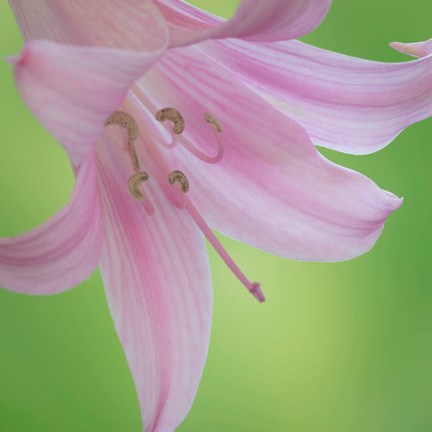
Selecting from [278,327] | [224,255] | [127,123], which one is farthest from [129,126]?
[278,327]

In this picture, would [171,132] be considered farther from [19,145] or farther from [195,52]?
[19,145]

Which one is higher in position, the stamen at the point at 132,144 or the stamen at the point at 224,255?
the stamen at the point at 132,144

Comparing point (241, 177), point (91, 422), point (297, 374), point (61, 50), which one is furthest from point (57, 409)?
point (61, 50)

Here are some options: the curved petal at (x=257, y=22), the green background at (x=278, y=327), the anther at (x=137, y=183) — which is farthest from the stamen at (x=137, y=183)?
the green background at (x=278, y=327)

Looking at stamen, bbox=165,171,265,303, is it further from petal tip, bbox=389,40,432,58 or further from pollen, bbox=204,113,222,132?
petal tip, bbox=389,40,432,58

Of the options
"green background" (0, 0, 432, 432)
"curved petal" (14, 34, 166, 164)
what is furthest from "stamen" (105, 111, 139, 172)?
"green background" (0, 0, 432, 432)

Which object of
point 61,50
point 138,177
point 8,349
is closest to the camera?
point 61,50

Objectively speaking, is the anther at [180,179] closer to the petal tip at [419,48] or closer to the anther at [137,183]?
the anther at [137,183]

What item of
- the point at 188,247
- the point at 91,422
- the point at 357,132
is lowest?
the point at 91,422
